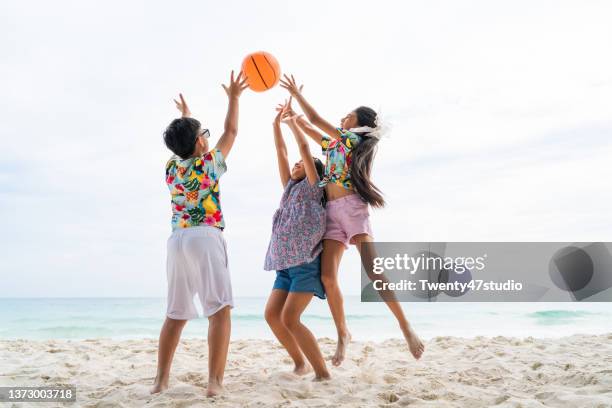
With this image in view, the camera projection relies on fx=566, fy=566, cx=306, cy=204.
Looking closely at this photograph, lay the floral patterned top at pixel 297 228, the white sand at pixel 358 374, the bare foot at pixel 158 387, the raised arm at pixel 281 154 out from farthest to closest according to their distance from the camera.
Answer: the raised arm at pixel 281 154 → the floral patterned top at pixel 297 228 → the bare foot at pixel 158 387 → the white sand at pixel 358 374

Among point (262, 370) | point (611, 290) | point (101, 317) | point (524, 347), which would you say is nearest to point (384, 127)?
point (262, 370)

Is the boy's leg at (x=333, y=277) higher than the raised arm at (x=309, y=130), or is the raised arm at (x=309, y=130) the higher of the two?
the raised arm at (x=309, y=130)

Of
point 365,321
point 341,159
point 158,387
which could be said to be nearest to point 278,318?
point 158,387

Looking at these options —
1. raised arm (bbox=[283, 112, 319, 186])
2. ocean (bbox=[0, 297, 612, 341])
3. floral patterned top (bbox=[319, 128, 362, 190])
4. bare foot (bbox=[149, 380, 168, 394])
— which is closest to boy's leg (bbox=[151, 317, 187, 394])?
bare foot (bbox=[149, 380, 168, 394])

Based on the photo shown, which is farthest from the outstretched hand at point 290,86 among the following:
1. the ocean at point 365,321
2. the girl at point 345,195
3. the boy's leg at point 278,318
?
the ocean at point 365,321

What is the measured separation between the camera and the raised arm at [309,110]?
452 centimetres

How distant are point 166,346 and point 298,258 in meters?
1.10

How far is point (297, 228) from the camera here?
4.20m

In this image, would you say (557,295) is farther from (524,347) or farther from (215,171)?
(215,171)

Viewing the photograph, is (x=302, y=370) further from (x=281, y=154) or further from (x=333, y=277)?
(x=281, y=154)

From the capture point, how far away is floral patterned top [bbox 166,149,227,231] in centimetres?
368

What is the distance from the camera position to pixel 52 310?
1822 centimetres

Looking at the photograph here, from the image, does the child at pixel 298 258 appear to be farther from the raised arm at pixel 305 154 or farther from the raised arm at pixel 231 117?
the raised arm at pixel 231 117

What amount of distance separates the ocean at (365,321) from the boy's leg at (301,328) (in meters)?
8.05
